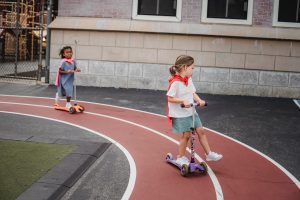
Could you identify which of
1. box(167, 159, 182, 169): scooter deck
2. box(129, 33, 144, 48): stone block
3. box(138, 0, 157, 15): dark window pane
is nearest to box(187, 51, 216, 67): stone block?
box(129, 33, 144, 48): stone block

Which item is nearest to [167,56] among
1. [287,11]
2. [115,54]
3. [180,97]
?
[115,54]

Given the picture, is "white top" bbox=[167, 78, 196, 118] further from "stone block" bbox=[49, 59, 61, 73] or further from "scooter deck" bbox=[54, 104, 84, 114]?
"stone block" bbox=[49, 59, 61, 73]

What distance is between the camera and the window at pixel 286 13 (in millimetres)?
15594

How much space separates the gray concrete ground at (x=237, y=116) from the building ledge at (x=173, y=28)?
7.11 feet

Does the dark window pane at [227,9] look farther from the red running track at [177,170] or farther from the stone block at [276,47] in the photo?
the red running track at [177,170]

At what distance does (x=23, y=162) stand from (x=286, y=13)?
11.8 m

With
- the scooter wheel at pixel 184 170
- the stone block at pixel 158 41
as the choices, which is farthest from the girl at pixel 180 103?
the stone block at pixel 158 41

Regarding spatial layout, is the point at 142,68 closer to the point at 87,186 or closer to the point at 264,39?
the point at 264,39

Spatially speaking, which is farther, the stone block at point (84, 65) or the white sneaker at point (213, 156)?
the stone block at point (84, 65)

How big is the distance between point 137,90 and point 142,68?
2.71 feet

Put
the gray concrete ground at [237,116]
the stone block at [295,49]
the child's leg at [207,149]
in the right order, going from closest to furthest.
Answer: the child's leg at [207,149] < the gray concrete ground at [237,116] < the stone block at [295,49]

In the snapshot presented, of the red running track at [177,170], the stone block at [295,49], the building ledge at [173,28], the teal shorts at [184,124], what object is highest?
the building ledge at [173,28]

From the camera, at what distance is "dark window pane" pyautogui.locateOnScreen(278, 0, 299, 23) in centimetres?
1570

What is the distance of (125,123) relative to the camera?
10641 mm
